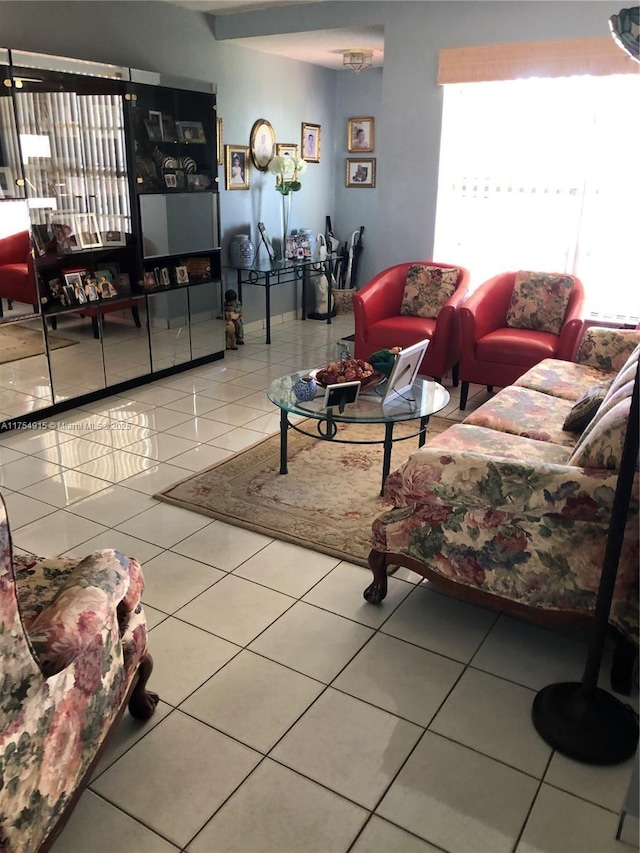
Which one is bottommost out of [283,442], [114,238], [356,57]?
[283,442]

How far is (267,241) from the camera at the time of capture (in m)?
6.67

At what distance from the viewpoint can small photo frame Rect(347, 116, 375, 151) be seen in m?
7.28

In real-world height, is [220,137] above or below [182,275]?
above

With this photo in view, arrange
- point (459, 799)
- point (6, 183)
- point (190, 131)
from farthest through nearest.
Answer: point (190, 131), point (6, 183), point (459, 799)

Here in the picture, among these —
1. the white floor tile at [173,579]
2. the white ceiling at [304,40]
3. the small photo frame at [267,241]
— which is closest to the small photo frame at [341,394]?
the white floor tile at [173,579]

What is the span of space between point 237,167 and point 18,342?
2.93 meters

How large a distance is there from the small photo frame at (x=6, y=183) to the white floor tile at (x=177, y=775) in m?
3.15

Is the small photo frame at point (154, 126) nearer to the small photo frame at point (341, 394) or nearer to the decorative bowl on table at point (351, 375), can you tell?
the decorative bowl on table at point (351, 375)

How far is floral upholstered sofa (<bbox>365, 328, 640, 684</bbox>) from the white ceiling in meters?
4.07

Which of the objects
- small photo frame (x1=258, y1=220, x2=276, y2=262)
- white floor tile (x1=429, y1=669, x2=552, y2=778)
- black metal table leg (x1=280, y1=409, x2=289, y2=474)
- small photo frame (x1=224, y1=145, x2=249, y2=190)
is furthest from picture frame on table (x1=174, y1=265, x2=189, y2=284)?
white floor tile (x1=429, y1=669, x2=552, y2=778)

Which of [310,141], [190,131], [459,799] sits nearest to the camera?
[459,799]

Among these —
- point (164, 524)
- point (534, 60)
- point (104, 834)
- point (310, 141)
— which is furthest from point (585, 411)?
point (310, 141)

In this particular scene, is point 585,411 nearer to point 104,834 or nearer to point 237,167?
point 104,834

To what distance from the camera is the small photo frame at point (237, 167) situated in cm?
606
